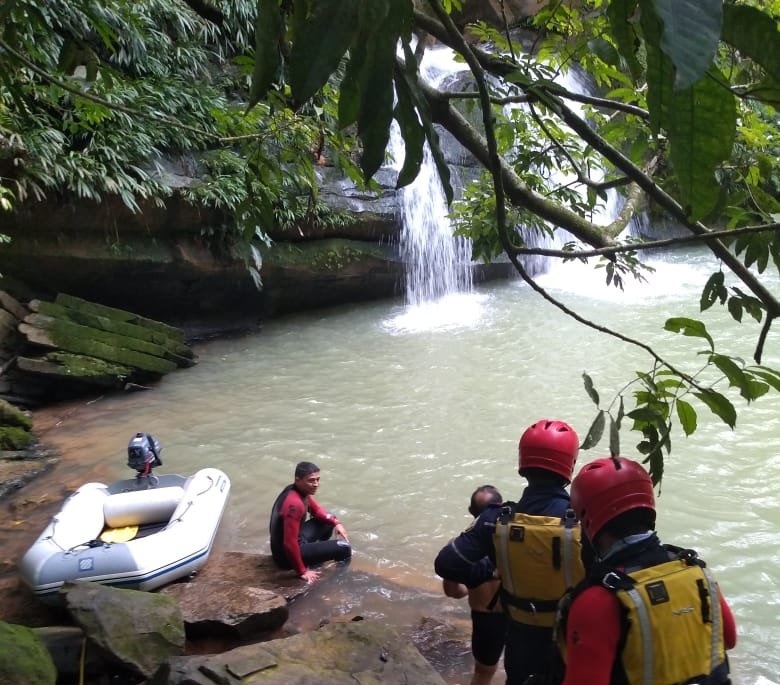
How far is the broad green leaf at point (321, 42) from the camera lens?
0.61 meters

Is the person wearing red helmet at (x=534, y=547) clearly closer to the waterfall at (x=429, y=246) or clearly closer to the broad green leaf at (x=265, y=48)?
the broad green leaf at (x=265, y=48)

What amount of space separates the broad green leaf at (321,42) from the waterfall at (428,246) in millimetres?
11864

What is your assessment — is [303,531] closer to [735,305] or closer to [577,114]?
[577,114]

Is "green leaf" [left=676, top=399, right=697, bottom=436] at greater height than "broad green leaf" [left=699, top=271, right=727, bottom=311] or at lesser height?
lesser

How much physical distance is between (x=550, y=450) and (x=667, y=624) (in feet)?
2.66

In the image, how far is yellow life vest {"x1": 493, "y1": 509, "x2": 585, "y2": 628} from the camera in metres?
1.96

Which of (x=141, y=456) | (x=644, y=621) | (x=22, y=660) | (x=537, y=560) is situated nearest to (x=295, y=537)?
(x=141, y=456)

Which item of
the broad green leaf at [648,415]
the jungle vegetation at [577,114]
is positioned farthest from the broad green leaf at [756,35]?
the broad green leaf at [648,415]

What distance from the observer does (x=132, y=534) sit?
465 centimetres

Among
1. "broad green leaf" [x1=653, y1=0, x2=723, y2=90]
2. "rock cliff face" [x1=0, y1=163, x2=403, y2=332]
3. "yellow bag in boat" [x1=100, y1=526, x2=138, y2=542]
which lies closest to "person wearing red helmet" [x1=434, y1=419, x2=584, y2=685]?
"broad green leaf" [x1=653, y1=0, x2=723, y2=90]

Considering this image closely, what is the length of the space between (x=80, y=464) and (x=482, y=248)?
16.0 ft

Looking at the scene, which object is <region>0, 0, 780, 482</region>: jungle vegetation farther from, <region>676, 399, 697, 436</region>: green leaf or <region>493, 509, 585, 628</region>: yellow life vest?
<region>493, 509, 585, 628</region>: yellow life vest

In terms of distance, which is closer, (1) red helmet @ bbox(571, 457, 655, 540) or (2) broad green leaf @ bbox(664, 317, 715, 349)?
(2) broad green leaf @ bbox(664, 317, 715, 349)

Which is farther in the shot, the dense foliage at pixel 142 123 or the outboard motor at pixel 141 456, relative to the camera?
the dense foliage at pixel 142 123
